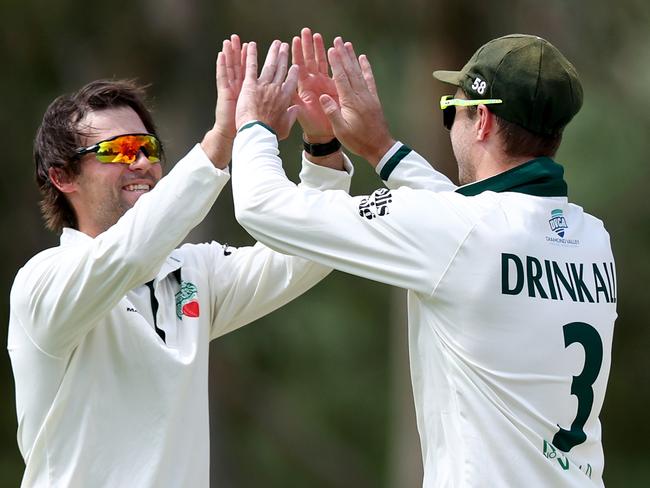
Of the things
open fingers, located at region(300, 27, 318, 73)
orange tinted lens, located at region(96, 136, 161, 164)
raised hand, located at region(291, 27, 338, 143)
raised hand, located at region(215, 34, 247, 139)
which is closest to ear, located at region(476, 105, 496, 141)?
raised hand, located at region(291, 27, 338, 143)

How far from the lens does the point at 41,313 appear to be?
480cm

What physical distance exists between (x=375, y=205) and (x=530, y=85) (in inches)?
28.2

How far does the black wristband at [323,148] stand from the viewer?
5328mm

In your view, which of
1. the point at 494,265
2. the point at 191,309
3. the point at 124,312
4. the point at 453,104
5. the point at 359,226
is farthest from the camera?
the point at 191,309

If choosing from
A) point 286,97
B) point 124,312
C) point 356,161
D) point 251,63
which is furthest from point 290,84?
point 356,161

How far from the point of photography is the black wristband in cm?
533

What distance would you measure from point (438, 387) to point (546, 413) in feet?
1.26

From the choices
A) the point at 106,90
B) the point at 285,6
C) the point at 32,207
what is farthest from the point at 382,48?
the point at 106,90

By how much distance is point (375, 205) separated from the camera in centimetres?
452

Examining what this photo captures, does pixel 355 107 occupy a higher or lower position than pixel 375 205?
higher

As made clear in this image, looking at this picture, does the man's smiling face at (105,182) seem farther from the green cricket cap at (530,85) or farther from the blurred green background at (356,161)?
the blurred green background at (356,161)

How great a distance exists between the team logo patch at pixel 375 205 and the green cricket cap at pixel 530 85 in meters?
0.52

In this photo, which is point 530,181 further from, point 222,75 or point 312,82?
point 222,75

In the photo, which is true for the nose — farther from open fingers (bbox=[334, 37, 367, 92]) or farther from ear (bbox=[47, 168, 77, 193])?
open fingers (bbox=[334, 37, 367, 92])
